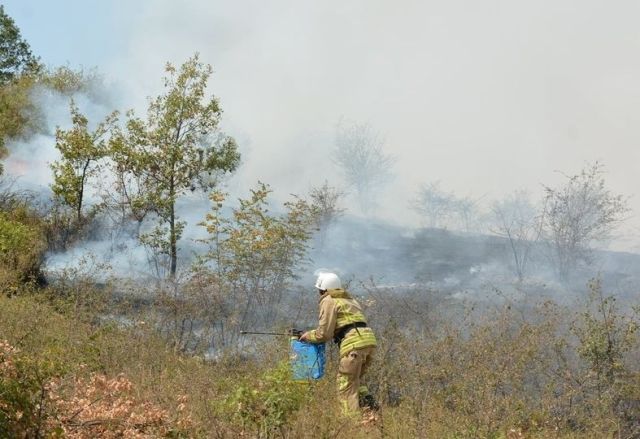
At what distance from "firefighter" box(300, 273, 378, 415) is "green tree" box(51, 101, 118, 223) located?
9.85 meters

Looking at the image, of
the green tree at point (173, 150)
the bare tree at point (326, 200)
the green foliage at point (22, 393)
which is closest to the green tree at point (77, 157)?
the green tree at point (173, 150)

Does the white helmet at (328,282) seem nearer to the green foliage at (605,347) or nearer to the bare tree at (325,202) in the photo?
the green foliage at (605,347)

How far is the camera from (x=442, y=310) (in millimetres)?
11422

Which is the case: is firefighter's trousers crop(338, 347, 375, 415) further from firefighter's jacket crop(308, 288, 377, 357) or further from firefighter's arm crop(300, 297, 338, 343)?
firefighter's arm crop(300, 297, 338, 343)

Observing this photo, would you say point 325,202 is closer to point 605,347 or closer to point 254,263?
point 254,263

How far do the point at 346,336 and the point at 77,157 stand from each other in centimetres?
1046

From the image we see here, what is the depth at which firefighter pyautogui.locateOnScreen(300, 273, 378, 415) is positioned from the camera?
20.9 feet

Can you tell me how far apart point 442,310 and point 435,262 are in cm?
1325

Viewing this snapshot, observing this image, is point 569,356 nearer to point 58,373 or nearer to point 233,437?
point 233,437

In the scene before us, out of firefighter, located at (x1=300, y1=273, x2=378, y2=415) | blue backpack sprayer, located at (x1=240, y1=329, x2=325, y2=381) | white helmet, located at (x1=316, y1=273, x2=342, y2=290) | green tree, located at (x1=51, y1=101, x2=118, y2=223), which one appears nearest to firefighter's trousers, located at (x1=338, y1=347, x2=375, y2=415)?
firefighter, located at (x1=300, y1=273, x2=378, y2=415)

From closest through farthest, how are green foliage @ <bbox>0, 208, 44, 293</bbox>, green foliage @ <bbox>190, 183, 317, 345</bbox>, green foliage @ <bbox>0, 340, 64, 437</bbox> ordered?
green foliage @ <bbox>0, 340, 64, 437</bbox> < green foliage @ <bbox>190, 183, 317, 345</bbox> < green foliage @ <bbox>0, 208, 44, 293</bbox>

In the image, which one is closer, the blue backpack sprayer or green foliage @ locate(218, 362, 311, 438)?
green foliage @ locate(218, 362, 311, 438)

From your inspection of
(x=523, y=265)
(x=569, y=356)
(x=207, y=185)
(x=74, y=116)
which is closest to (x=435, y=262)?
(x=523, y=265)

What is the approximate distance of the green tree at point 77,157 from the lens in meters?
14.8
